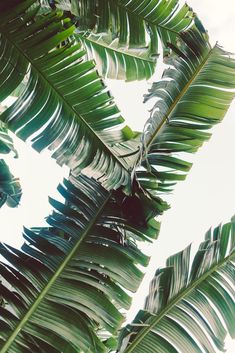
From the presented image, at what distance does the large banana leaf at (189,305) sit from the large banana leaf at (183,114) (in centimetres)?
27

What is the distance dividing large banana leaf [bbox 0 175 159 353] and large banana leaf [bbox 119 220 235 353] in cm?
8

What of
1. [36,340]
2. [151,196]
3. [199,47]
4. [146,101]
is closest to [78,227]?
[151,196]

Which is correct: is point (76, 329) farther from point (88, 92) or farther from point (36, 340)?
point (88, 92)

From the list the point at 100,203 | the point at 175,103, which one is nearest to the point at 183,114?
the point at 175,103

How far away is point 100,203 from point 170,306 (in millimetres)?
403

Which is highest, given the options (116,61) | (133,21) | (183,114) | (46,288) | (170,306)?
(116,61)

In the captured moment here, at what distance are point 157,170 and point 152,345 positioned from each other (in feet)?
1.81

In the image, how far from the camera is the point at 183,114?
4.60 ft

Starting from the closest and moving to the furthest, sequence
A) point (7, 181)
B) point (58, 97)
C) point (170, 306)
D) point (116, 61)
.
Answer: point (58, 97)
point (170, 306)
point (7, 181)
point (116, 61)

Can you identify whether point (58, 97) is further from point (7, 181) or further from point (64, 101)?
point (7, 181)

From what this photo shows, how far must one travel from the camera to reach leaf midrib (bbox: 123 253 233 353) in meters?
1.30

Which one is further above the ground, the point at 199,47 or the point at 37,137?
the point at 199,47

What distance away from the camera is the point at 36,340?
48.1 inches

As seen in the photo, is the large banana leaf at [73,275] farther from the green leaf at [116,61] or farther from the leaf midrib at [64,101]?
the green leaf at [116,61]
